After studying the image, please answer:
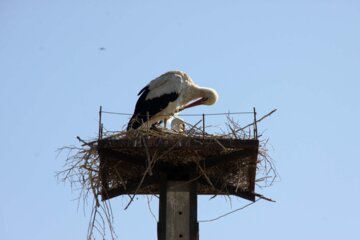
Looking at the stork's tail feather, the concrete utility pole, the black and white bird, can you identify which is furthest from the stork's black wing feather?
the concrete utility pole

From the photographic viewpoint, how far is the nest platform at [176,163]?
8.16 m

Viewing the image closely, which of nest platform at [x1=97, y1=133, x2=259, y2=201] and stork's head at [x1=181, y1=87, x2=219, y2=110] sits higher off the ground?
stork's head at [x1=181, y1=87, x2=219, y2=110]

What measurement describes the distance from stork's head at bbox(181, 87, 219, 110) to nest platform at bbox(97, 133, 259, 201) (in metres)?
3.24

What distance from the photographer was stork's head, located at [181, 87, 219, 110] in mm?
12273

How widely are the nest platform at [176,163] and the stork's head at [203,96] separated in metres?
3.24

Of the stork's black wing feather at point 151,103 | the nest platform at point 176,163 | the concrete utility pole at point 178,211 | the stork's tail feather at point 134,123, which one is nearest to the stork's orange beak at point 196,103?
the stork's black wing feather at point 151,103

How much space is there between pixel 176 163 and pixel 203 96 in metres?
3.85

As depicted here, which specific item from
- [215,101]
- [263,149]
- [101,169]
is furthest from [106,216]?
[215,101]

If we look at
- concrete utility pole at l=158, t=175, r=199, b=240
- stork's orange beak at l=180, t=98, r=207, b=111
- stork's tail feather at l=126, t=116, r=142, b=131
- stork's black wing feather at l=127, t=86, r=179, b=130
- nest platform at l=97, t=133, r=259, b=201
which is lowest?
concrete utility pole at l=158, t=175, r=199, b=240

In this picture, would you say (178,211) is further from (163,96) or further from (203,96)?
(203,96)

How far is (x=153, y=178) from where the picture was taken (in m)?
8.67

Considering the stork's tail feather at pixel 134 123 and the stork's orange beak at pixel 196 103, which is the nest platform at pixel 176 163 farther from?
the stork's orange beak at pixel 196 103

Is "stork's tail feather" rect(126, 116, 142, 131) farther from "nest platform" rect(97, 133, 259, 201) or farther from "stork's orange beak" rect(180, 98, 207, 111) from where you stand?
"stork's orange beak" rect(180, 98, 207, 111)

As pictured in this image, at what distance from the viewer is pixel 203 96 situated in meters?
12.4
